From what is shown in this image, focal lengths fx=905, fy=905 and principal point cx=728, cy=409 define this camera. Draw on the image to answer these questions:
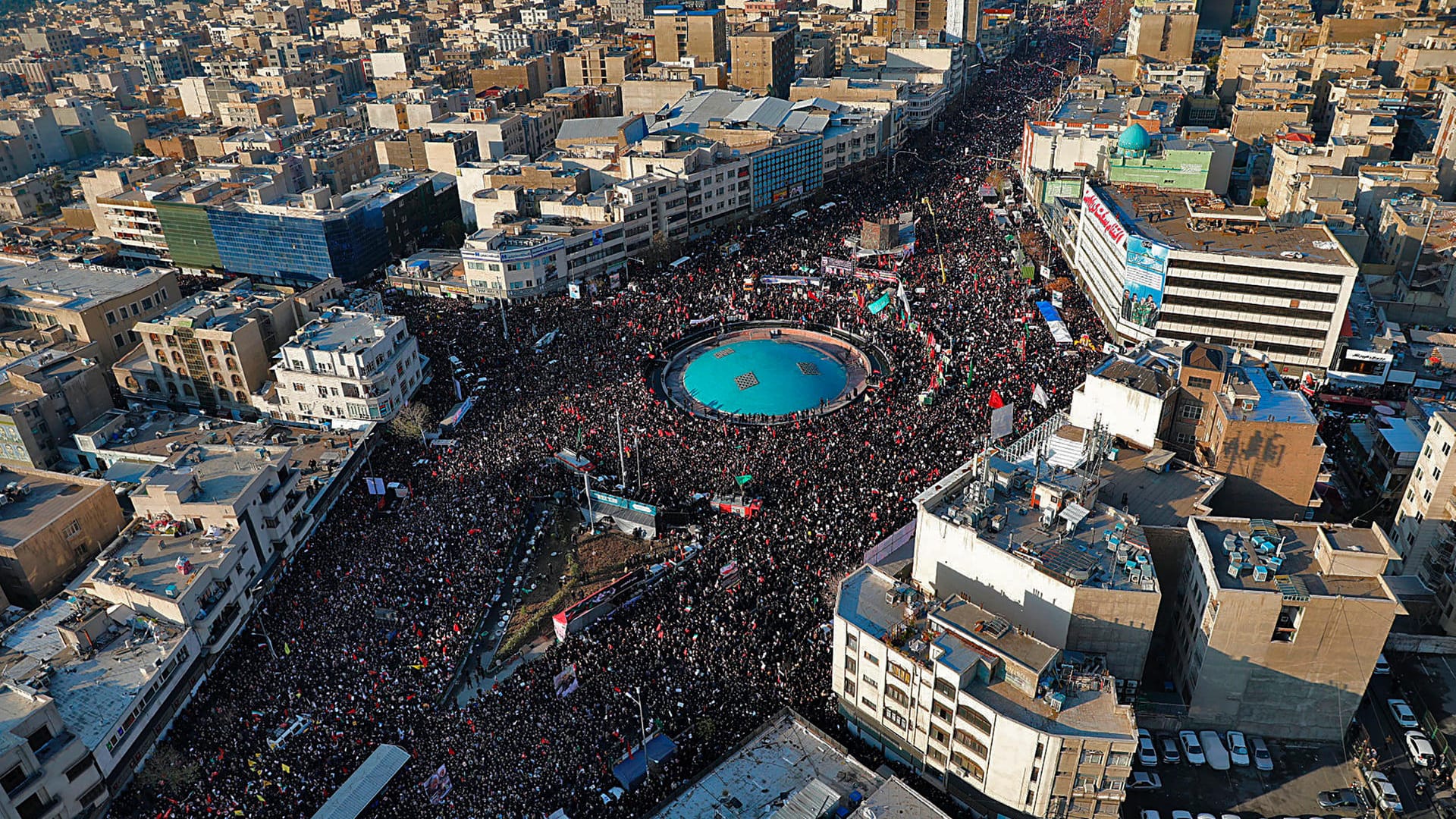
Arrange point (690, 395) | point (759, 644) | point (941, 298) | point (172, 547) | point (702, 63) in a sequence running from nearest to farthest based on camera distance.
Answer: point (759, 644) < point (172, 547) < point (690, 395) < point (941, 298) < point (702, 63)

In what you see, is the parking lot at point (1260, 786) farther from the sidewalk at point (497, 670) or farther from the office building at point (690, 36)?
the office building at point (690, 36)

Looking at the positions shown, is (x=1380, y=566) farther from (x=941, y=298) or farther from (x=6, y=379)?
(x=6, y=379)

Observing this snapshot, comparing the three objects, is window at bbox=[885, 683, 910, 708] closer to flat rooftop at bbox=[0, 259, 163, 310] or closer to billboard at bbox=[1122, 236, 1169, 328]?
billboard at bbox=[1122, 236, 1169, 328]

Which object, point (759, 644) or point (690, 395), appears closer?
point (759, 644)

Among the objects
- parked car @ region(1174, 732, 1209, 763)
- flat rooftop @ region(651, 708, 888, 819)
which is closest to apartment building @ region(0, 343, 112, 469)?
flat rooftop @ region(651, 708, 888, 819)

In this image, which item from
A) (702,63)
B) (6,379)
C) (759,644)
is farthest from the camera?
(702,63)

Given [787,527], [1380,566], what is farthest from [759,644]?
[1380,566]

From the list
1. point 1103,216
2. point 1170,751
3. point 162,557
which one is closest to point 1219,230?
point 1103,216
